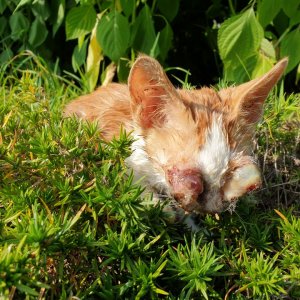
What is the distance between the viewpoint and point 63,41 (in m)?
4.18

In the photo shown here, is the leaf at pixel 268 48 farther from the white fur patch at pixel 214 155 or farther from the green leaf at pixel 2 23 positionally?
the green leaf at pixel 2 23

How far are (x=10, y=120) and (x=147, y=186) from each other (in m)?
0.61

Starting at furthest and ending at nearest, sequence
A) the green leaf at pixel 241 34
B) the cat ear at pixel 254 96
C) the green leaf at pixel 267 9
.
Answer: the green leaf at pixel 241 34, the green leaf at pixel 267 9, the cat ear at pixel 254 96

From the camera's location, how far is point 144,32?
10.9ft

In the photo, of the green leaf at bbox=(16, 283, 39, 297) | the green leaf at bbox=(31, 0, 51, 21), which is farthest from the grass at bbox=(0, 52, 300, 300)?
the green leaf at bbox=(31, 0, 51, 21)

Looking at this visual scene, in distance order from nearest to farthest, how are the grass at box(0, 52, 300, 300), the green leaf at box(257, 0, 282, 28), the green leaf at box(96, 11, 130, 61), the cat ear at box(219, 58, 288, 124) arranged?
the grass at box(0, 52, 300, 300) → the cat ear at box(219, 58, 288, 124) → the green leaf at box(257, 0, 282, 28) → the green leaf at box(96, 11, 130, 61)

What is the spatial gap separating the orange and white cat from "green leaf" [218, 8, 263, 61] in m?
0.77

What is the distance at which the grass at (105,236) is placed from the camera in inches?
62.3

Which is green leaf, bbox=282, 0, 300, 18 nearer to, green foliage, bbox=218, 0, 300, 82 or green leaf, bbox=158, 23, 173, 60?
green foliage, bbox=218, 0, 300, 82

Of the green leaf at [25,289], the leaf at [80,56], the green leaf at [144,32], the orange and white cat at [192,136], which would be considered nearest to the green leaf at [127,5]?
the green leaf at [144,32]

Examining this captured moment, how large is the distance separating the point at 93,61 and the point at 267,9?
1.16 m

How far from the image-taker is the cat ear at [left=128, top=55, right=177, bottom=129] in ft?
6.45

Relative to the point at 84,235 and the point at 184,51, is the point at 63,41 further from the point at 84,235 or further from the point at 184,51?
the point at 84,235

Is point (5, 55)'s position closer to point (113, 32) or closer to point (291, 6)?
point (113, 32)
